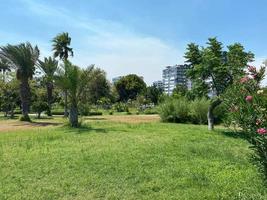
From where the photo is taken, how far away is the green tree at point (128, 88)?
7938 cm

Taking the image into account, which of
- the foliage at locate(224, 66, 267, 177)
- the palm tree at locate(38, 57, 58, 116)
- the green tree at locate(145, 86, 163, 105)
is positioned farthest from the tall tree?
the green tree at locate(145, 86, 163, 105)

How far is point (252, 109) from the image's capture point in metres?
5.33

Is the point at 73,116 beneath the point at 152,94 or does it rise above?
beneath

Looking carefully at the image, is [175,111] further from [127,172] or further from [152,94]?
[152,94]

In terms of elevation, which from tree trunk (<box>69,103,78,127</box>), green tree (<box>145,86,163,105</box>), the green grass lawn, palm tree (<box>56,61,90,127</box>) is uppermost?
green tree (<box>145,86,163,105</box>)

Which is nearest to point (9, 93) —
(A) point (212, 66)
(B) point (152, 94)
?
(A) point (212, 66)

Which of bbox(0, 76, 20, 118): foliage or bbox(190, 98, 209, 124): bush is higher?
bbox(0, 76, 20, 118): foliage

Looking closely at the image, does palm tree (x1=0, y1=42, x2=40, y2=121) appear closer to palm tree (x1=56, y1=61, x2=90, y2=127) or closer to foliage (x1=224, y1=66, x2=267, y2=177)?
palm tree (x1=56, y1=61, x2=90, y2=127)

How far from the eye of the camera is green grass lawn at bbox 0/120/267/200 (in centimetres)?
662

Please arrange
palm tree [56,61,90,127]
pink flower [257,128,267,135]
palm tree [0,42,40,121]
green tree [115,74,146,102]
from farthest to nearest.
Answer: green tree [115,74,146,102]
palm tree [0,42,40,121]
palm tree [56,61,90,127]
pink flower [257,128,267,135]

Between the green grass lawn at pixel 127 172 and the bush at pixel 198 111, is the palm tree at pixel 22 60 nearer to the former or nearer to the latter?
the bush at pixel 198 111

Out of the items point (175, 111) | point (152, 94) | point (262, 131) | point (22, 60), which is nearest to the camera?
point (262, 131)

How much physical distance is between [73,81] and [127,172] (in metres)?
12.9

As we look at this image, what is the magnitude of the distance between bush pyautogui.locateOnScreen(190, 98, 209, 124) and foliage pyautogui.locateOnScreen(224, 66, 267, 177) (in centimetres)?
1893
